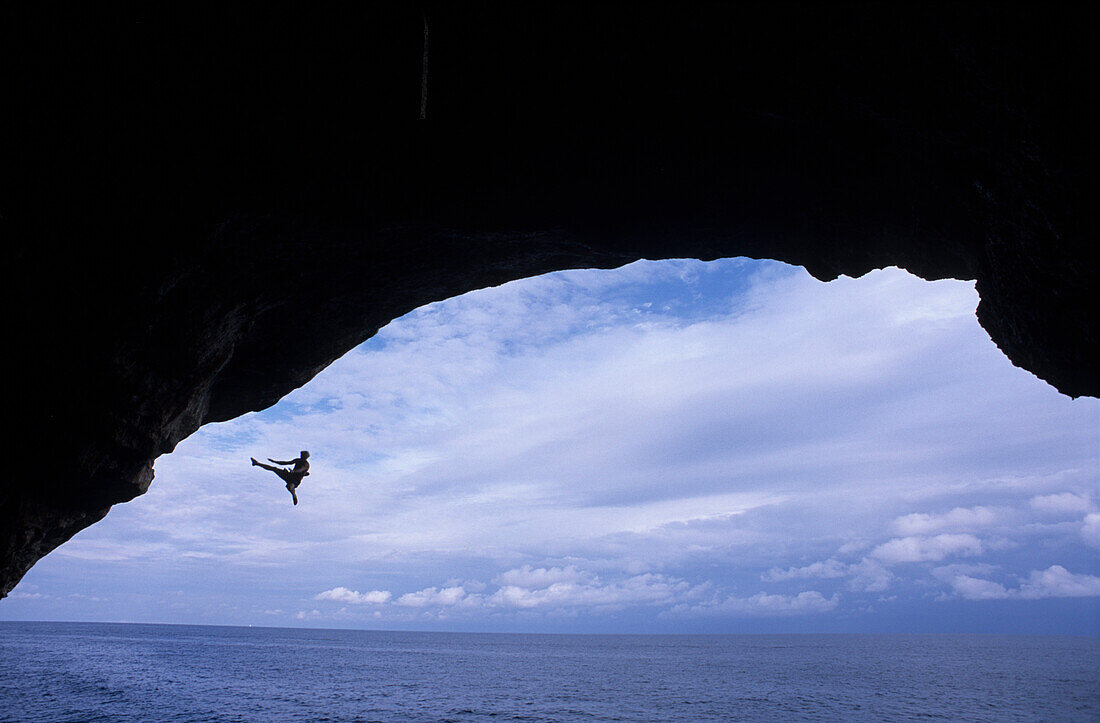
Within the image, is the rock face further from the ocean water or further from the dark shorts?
the ocean water

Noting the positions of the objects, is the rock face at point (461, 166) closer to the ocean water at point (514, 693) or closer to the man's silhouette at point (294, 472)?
the man's silhouette at point (294, 472)

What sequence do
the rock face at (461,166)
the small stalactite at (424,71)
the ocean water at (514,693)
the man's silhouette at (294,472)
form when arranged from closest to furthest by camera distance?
the small stalactite at (424,71) < the rock face at (461,166) < the man's silhouette at (294,472) < the ocean water at (514,693)

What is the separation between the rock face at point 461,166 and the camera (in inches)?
338

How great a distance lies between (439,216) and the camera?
12.8 metres

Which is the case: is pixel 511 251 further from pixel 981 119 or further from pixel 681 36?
pixel 981 119

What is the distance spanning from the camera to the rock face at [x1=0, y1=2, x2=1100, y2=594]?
859cm

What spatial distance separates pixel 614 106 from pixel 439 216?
4470 millimetres

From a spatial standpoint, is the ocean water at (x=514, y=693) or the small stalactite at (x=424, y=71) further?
the ocean water at (x=514, y=693)

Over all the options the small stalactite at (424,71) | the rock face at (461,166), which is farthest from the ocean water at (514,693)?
the small stalactite at (424,71)

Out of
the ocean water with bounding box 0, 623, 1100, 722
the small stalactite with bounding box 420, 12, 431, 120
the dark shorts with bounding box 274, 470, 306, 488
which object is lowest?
the ocean water with bounding box 0, 623, 1100, 722

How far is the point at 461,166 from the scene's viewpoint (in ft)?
39.1

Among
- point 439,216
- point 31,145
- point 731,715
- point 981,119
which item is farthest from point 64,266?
point 731,715

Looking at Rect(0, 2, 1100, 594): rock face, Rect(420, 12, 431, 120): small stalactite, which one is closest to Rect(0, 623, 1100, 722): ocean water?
Rect(0, 2, 1100, 594): rock face

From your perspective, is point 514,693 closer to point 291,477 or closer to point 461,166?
point 291,477
